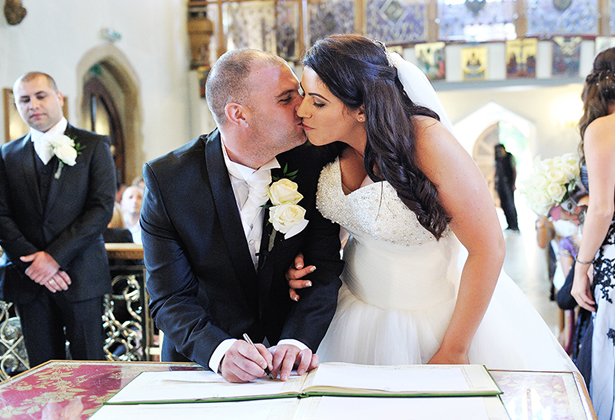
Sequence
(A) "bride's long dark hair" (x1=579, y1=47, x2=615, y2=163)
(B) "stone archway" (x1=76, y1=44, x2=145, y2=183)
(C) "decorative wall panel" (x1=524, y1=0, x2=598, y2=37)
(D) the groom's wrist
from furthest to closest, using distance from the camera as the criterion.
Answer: (C) "decorative wall panel" (x1=524, y1=0, x2=598, y2=37) → (B) "stone archway" (x1=76, y1=44, x2=145, y2=183) → (A) "bride's long dark hair" (x1=579, y1=47, x2=615, y2=163) → (D) the groom's wrist

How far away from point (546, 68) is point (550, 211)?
933 centimetres

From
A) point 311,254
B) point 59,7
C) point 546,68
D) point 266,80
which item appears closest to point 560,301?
point 311,254

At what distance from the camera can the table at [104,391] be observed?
1.18 metres

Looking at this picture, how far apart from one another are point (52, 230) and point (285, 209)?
83.5 inches

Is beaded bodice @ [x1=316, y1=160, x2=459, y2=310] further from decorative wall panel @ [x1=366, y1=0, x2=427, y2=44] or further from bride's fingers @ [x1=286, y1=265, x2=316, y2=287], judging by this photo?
decorative wall panel @ [x1=366, y1=0, x2=427, y2=44]

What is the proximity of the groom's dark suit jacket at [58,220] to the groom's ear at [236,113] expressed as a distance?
1.81 m

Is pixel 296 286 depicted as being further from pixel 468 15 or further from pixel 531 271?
pixel 468 15

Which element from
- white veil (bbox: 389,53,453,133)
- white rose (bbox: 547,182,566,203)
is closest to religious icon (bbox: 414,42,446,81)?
white rose (bbox: 547,182,566,203)

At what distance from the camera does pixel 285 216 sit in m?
1.91

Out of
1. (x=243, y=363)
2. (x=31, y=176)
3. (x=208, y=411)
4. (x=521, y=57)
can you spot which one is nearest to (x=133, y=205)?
(x=31, y=176)

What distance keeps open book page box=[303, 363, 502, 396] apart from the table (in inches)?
2.3

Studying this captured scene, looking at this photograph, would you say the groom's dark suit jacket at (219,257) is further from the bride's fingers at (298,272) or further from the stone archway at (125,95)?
the stone archway at (125,95)

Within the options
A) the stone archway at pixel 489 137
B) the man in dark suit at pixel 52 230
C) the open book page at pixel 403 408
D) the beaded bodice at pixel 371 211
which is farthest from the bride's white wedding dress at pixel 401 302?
the stone archway at pixel 489 137

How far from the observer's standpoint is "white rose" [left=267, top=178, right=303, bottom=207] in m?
1.95
